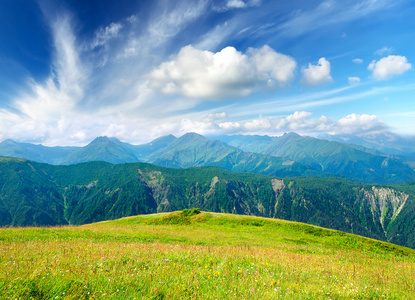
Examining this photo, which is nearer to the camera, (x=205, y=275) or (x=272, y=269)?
(x=205, y=275)

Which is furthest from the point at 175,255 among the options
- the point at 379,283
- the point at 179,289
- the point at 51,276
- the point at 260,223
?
the point at 260,223

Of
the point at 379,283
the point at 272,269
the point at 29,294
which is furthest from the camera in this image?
the point at 272,269

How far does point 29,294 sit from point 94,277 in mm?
1572

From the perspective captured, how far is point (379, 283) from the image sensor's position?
802cm

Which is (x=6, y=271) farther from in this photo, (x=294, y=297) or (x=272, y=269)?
(x=272, y=269)

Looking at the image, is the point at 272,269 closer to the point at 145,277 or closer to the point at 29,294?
the point at 145,277

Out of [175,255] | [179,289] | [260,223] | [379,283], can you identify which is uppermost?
[179,289]

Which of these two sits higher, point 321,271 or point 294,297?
point 294,297

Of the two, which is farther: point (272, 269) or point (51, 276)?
point (272, 269)

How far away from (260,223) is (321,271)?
3426 centimetres

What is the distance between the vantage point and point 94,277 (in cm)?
582

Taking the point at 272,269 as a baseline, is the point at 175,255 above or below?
above

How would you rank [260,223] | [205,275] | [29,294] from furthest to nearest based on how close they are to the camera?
1. [260,223]
2. [205,275]
3. [29,294]

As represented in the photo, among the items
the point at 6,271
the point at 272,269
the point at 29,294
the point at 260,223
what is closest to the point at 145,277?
the point at 29,294
